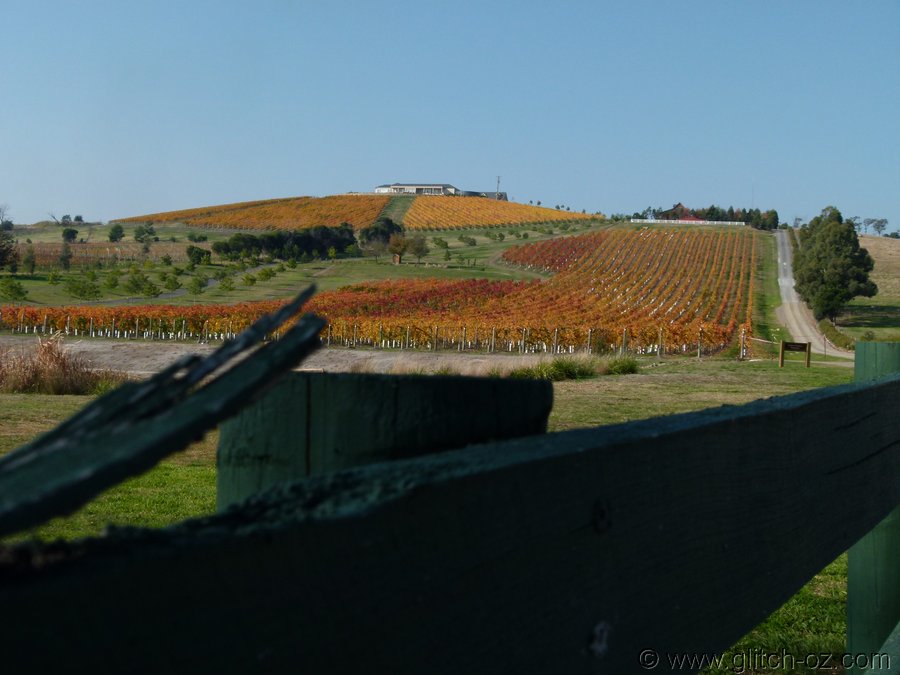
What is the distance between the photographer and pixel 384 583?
2.18 feet

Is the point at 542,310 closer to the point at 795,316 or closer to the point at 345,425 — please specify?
the point at 795,316

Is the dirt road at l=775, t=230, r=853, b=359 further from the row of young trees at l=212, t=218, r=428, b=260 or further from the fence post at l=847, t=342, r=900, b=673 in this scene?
the fence post at l=847, t=342, r=900, b=673

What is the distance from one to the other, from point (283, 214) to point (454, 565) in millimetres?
110940

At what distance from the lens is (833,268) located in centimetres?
5475

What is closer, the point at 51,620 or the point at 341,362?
the point at 51,620

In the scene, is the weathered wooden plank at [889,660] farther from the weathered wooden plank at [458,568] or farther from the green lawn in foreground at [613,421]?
the weathered wooden plank at [458,568]

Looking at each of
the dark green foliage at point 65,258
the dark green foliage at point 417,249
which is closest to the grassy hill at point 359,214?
the dark green foliage at point 417,249

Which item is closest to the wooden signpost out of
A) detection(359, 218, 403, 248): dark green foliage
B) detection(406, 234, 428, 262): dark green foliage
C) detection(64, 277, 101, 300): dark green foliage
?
detection(64, 277, 101, 300): dark green foliage

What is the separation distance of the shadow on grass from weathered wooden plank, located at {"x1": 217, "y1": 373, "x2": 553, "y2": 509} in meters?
57.8

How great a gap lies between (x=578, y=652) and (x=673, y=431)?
310 mm

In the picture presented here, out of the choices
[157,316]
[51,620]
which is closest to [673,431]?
[51,620]

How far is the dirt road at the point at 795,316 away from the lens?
3955 cm

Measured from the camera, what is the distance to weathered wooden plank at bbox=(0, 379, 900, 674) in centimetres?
51

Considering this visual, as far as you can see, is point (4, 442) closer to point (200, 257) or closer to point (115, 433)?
point (115, 433)
